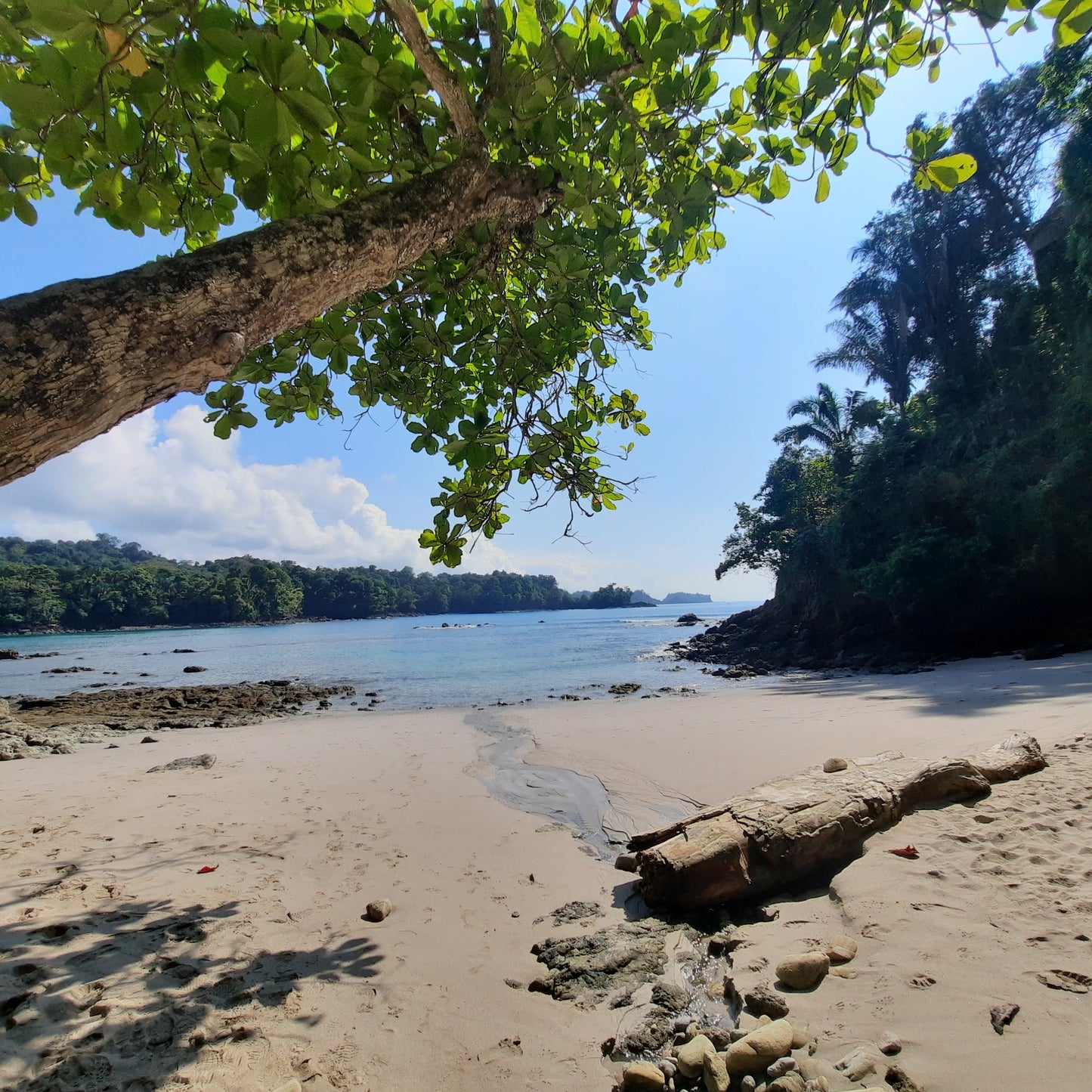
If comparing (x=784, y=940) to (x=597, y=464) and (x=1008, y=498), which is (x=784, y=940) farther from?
(x=1008, y=498)

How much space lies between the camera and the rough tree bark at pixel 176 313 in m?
1.29

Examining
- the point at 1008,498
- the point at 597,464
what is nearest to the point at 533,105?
the point at 597,464

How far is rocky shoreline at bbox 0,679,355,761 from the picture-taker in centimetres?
1022

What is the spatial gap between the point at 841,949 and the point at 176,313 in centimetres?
340

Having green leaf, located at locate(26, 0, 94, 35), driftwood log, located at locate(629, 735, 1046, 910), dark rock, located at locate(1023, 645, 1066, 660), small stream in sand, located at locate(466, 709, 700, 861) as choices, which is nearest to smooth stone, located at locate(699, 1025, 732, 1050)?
driftwood log, located at locate(629, 735, 1046, 910)

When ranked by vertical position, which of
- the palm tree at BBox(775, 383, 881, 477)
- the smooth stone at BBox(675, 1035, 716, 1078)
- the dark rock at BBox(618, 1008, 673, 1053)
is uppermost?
the palm tree at BBox(775, 383, 881, 477)

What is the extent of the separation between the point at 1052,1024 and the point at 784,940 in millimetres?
1058

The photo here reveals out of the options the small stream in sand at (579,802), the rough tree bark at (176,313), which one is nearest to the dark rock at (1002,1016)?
the small stream in sand at (579,802)

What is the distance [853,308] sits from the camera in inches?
1237

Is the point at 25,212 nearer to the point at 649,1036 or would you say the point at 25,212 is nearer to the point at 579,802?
the point at 649,1036

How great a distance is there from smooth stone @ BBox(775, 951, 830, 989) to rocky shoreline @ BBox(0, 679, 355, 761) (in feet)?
36.8

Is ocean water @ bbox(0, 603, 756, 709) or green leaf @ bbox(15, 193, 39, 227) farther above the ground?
green leaf @ bbox(15, 193, 39, 227)

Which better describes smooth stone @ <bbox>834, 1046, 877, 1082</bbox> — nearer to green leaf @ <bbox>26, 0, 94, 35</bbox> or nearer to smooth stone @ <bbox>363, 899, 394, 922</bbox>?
smooth stone @ <bbox>363, 899, 394, 922</bbox>

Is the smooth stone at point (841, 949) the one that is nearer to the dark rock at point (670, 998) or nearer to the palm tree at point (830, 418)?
the dark rock at point (670, 998)
